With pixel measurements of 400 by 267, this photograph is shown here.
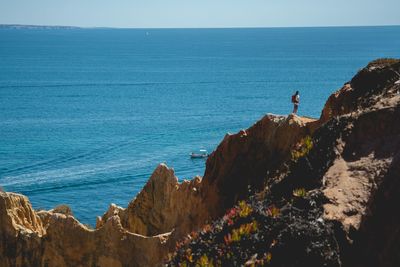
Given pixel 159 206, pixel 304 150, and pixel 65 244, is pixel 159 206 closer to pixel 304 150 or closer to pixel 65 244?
pixel 65 244

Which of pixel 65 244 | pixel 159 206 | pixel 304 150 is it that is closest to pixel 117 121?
pixel 159 206

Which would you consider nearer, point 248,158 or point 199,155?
point 248,158

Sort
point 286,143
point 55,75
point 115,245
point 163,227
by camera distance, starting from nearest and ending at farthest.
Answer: point 286,143 < point 115,245 < point 163,227 < point 55,75

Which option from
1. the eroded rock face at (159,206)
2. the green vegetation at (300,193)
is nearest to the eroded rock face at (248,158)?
the eroded rock face at (159,206)

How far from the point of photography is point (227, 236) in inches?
553

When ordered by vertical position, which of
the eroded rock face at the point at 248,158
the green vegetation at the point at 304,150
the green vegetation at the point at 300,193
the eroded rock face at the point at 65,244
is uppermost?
the green vegetation at the point at 304,150

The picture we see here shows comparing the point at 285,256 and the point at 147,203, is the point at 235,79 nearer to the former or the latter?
the point at 147,203

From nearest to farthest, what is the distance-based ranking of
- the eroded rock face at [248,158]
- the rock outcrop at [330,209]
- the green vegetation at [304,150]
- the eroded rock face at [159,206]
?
the rock outcrop at [330,209] < the green vegetation at [304,150] < the eroded rock face at [248,158] < the eroded rock face at [159,206]

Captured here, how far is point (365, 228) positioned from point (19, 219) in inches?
907

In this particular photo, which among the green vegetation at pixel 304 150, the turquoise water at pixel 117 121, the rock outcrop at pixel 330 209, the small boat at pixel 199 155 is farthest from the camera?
the small boat at pixel 199 155

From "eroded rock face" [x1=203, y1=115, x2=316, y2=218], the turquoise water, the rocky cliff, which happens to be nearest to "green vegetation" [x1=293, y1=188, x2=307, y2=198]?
the rocky cliff

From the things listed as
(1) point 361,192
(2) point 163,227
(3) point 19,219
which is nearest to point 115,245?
(2) point 163,227

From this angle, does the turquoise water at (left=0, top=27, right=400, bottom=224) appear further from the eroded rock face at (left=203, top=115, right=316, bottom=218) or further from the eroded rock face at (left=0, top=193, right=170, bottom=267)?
the eroded rock face at (left=203, top=115, right=316, bottom=218)

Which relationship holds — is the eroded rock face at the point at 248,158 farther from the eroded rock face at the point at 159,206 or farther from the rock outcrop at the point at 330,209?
the rock outcrop at the point at 330,209
